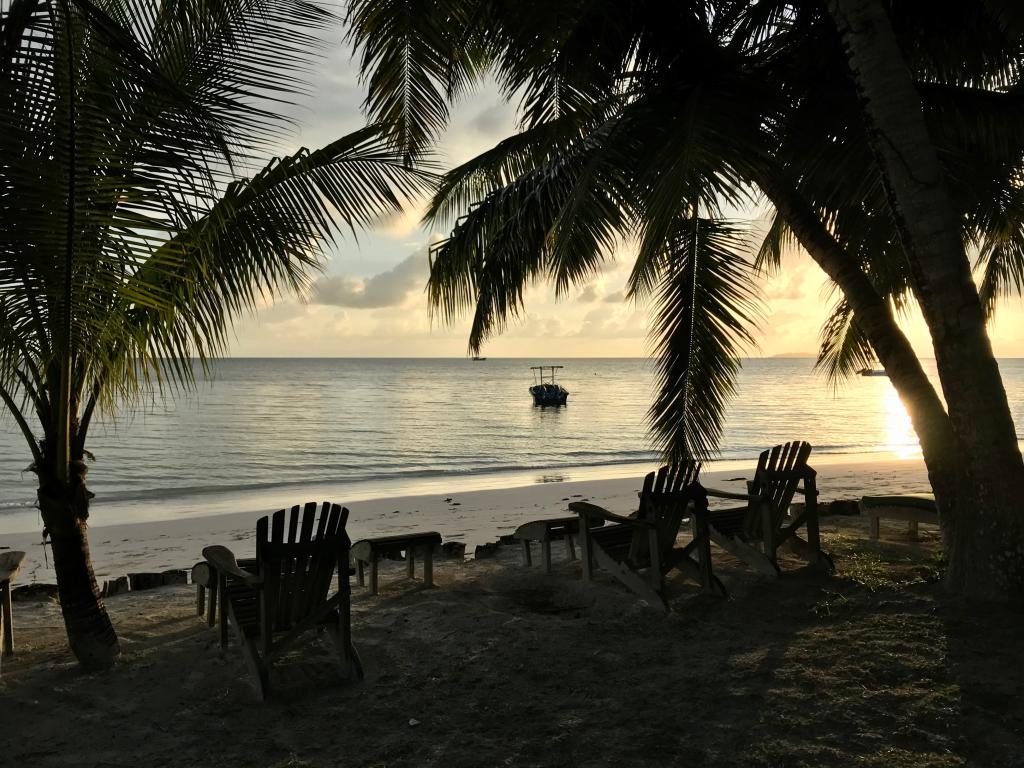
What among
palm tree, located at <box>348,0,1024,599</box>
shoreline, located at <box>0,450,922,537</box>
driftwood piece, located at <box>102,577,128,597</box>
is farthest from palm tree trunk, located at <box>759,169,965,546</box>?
shoreline, located at <box>0,450,922,537</box>

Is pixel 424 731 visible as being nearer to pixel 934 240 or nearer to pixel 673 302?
pixel 934 240

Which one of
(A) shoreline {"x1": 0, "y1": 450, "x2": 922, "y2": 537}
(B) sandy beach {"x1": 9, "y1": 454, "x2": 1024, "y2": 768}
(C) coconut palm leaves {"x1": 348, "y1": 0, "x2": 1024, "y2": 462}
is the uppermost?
(C) coconut palm leaves {"x1": 348, "y1": 0, "x2": 1024, "y2": 462}

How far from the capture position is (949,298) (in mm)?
4754

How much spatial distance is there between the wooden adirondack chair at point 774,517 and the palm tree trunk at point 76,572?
4.37m

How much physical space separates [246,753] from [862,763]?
8.70ft

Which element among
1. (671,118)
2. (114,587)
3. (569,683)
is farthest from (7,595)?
(671,118)

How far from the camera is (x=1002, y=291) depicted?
11445 millimetres

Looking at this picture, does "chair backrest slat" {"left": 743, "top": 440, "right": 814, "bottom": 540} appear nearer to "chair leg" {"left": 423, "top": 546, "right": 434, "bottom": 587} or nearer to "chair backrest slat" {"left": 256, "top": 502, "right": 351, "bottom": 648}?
"chair leg" {"left": 423, "top": 546, "right": 434, "bottom": 587}

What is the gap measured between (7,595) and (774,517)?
18.0 feet

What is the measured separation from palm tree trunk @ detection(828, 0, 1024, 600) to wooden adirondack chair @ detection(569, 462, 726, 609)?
5.60 feet

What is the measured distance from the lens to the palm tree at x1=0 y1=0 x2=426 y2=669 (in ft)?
11.4

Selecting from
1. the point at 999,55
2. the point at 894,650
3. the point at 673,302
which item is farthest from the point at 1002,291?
the point at 894,650

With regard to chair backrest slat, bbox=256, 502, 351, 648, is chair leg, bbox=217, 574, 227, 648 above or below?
below

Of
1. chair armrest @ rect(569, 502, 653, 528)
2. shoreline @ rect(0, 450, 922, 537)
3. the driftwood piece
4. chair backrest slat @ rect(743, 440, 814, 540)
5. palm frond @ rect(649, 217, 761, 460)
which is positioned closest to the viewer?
chair armrest @ rect(569, 502, 653, 528)
